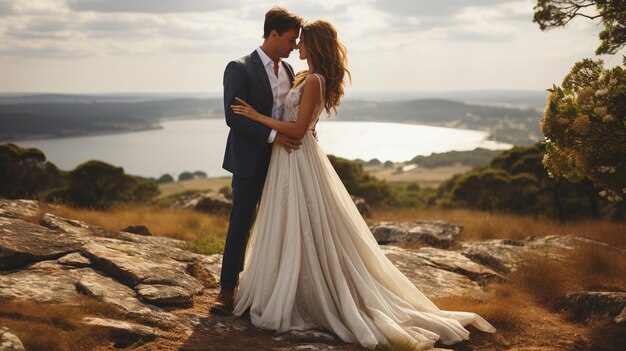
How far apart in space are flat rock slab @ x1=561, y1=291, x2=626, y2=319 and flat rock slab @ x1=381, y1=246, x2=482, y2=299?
1.11 meters

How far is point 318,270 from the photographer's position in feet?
17.0

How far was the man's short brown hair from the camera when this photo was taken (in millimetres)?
5125

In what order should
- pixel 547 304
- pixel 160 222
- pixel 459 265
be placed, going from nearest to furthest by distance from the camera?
1. pixel 547 304
2. pixel 459 265
3. pixel 160 222

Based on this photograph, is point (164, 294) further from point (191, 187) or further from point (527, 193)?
point (191, 187)

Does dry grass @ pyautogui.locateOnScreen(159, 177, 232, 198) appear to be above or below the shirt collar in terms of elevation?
below

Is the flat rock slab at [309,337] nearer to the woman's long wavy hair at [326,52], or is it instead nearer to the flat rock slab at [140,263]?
the flat rock slab at [140,263]

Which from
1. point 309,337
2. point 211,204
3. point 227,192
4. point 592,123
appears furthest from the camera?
point 227,192

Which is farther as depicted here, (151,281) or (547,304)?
(547,304)

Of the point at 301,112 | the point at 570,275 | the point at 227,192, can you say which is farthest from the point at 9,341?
the point at 227,192

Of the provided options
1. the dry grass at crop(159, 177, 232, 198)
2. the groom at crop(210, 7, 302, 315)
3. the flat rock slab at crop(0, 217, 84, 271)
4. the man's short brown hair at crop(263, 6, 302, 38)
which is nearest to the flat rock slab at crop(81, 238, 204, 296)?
the flat rock slab at crop(0, 217, 84, 271)

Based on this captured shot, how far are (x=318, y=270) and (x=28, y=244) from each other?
10.1 ft

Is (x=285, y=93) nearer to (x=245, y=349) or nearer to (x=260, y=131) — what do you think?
(x=260, y=131)

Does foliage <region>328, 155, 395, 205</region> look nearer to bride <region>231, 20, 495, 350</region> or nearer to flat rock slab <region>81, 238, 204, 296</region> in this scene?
flat rock slab <region>81, 238, 204, 296</region>

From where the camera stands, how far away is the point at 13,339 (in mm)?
3725
